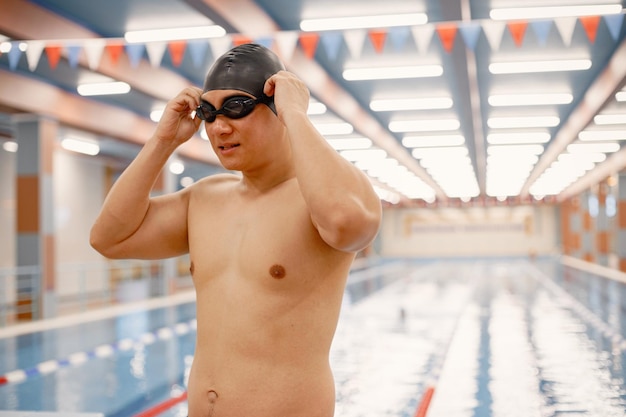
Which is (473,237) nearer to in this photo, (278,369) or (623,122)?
(623,122)

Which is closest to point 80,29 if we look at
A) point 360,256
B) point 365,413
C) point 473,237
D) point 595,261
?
point 365,413

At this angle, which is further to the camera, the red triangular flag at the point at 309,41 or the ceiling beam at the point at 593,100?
the ceiling beam at the point at 593,100

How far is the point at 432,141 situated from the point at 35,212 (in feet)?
32.5

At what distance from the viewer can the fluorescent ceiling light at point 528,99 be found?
1266 centimetres

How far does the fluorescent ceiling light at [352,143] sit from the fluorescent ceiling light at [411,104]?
293cm

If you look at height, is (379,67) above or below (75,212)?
above

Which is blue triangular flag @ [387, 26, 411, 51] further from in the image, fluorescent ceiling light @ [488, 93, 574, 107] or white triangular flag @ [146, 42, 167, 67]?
fluorescent ceiling light @ [488, 93, 574, 107]

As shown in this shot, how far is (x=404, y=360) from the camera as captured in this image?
7.33 metres

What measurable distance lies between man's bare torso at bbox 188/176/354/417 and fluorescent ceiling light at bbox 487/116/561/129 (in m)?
13.8

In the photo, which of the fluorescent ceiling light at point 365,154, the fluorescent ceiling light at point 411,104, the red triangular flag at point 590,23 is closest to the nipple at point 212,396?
the red triangular flag at point 590,23

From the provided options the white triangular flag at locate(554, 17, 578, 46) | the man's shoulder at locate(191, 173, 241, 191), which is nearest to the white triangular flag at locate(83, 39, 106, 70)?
the white triangular flag at locate(554, 17, 578, 46)

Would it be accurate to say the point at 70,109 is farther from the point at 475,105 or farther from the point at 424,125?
the point at 424,125

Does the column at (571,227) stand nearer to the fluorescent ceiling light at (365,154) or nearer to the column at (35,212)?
the fluorescent ceiling light at (365,154)

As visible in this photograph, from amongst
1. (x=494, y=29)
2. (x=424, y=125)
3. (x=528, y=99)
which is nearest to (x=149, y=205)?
(x=494, y=29)
